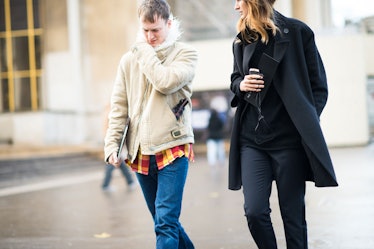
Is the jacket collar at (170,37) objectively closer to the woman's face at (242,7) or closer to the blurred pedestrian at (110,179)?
the woman's face at (242,7)

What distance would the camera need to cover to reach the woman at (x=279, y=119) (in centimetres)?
397

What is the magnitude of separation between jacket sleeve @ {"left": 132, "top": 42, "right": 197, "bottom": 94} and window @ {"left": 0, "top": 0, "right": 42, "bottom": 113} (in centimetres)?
2775

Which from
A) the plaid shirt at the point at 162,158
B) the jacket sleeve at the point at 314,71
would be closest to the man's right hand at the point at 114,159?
the plaid shirt at the point at 162,158

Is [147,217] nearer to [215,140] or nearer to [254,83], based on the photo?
[254,83]

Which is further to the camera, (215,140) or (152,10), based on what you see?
(215,140)

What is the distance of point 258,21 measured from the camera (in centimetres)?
404

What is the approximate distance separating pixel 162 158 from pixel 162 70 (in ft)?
1.85

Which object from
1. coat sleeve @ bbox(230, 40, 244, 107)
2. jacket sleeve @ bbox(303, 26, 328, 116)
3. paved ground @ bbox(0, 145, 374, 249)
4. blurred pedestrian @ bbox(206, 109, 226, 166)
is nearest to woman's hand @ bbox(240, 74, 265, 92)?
coat sleeve @ bbox(230, 40, 244, 107)

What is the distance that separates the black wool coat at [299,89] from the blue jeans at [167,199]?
34 cm

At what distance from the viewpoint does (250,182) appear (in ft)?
13.2

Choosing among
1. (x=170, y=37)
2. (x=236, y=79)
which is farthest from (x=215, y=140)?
(x=236, y=79)

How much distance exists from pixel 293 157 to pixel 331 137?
75.3 feet

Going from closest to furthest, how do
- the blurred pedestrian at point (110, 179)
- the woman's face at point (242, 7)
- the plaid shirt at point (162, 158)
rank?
the woman's face at point (242, 7) → the plaid shirt at point (162, 158) → the blurred pedestrian at point (110, 179)

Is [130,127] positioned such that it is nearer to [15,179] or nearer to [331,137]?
[15,179]
